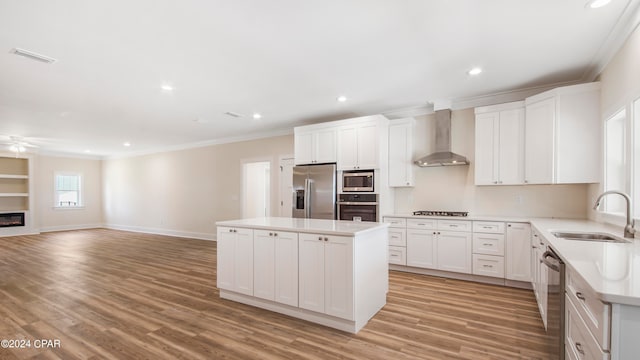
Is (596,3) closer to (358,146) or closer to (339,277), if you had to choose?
(339,277)

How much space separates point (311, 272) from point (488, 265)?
8.59ft

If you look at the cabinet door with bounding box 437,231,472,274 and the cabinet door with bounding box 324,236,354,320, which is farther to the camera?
the cabinet door with bounding box 437,231,472,274

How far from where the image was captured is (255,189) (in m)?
7.96

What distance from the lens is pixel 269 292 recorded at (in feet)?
10.3

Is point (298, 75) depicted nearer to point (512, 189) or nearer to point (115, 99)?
point (115, 99)

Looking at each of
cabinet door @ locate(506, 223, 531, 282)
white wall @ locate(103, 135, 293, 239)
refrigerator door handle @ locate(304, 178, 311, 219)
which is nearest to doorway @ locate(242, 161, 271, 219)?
white wall @ locate(103, 135, 293, 239)

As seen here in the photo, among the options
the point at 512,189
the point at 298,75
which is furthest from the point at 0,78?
the point at 512,189

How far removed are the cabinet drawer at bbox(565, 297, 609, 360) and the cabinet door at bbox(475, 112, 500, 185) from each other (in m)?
2.82

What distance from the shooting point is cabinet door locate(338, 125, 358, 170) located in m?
5.02

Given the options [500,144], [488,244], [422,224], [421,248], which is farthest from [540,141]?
[421,248]

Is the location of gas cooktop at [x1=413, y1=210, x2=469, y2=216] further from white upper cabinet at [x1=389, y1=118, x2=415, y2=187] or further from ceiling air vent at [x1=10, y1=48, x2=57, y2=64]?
ceiling air vent at [x1=10, y1=48, x2=57, y2=64]

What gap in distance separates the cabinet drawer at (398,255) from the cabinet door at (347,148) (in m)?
1.46

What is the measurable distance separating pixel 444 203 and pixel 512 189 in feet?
3.14

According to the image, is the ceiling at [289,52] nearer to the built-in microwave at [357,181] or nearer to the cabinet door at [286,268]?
the built-in microwave at [357,181]
